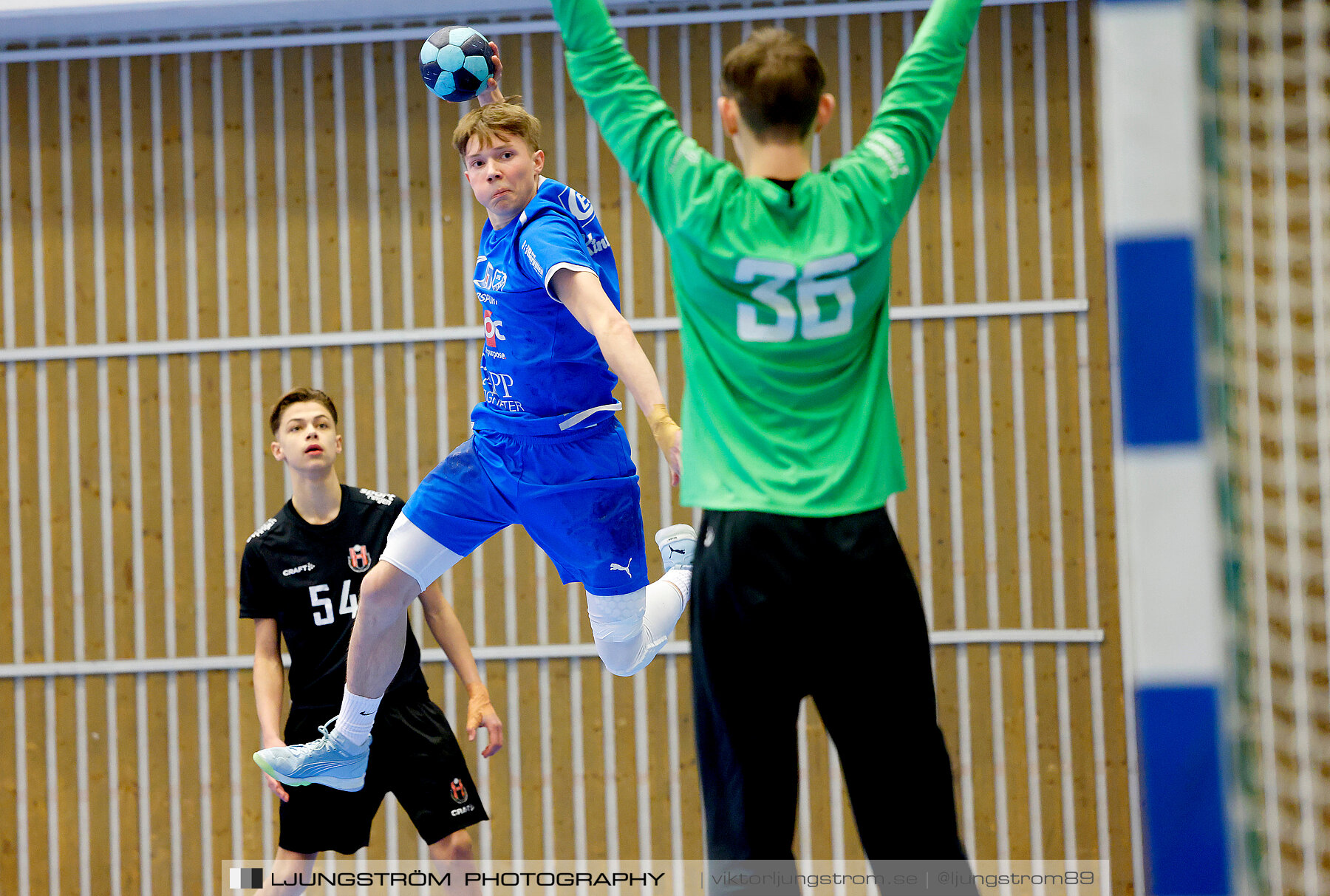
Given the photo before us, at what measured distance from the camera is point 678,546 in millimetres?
5477

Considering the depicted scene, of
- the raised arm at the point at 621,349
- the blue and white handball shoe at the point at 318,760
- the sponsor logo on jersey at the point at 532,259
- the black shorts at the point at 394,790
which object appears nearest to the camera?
the raised arm at the point at 621,349

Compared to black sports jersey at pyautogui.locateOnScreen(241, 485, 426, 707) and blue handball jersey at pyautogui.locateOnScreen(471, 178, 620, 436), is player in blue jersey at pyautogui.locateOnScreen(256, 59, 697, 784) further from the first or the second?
black sports jersey at pyautogui.locateOnScreen(241, 485, 426, 707)

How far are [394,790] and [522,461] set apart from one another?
2.01 meters

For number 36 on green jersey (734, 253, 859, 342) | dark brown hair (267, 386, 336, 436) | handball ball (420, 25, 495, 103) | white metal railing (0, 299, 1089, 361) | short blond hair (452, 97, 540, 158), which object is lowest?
number 36 on green jersey (734, 253, 859, 342)

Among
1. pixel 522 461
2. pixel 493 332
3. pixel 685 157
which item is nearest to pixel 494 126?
pixel 493 332

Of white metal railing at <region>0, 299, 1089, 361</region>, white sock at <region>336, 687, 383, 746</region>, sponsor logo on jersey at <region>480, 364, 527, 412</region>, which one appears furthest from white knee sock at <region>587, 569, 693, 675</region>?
white metal railing at <region>0, 299, 1089, 361</region>

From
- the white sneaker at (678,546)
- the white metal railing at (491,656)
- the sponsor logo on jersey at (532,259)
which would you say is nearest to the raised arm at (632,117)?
the sponsor logo on jersey at (532,259)

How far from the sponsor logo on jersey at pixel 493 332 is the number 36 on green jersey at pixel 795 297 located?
6.40ft

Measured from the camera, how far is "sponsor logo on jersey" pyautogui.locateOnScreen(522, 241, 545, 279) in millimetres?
3824

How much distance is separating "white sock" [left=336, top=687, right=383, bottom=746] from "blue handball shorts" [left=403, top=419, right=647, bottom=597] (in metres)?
0.79

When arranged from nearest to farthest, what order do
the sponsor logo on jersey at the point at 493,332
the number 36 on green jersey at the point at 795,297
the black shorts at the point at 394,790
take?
1. the number 36 on green jersey at the point at 795,297
2. the sponsor logo on jersey at the point at 493,332
3. the black shorts at the point at 394,790

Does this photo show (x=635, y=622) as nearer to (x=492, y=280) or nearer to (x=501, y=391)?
(x=501, y=391)

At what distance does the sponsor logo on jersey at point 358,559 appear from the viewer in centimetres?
560

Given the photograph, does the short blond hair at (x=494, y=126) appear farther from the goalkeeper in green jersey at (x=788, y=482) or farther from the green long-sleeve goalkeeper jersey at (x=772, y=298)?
the goalkeeper in green jersey at (x=788, y=482)
